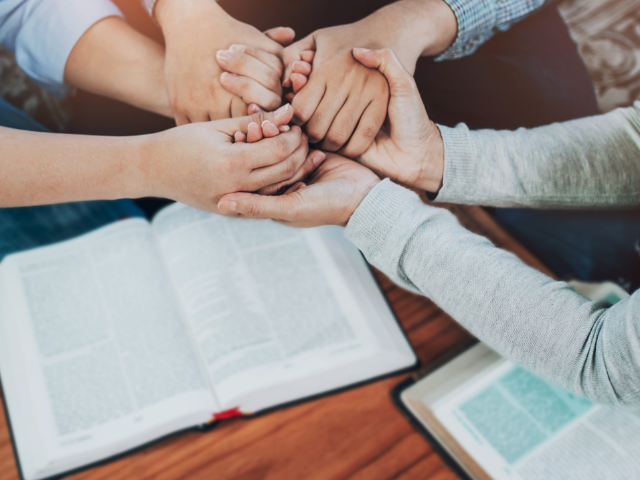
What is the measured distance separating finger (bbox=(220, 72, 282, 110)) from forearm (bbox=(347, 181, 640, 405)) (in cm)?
18

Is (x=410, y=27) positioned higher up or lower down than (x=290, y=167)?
higher up

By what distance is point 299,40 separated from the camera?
0.53 metres

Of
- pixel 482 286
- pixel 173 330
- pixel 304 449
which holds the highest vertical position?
pixel 482 286

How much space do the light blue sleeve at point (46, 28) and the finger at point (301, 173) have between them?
314 millimetres

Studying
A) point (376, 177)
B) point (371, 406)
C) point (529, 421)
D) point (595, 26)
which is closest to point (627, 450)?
point (529, 421)

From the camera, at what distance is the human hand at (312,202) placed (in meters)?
0.43

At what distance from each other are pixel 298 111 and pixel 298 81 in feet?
0.12

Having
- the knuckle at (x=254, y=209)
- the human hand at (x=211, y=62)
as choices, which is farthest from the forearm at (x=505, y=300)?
the human hand at (x=211, y=62)

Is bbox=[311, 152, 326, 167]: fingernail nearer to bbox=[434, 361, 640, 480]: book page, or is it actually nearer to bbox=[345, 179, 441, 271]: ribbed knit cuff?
bbox=[345, 179, 441, 271]: ribbed knit cuff

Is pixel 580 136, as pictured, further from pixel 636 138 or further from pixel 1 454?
pixel 1 454

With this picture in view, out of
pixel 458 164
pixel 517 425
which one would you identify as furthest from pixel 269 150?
pixel 517 425

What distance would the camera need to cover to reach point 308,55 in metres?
0.49

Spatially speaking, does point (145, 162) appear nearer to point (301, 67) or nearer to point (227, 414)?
point (301, 67)

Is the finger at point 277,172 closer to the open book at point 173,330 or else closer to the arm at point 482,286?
the arm at point 482,286
